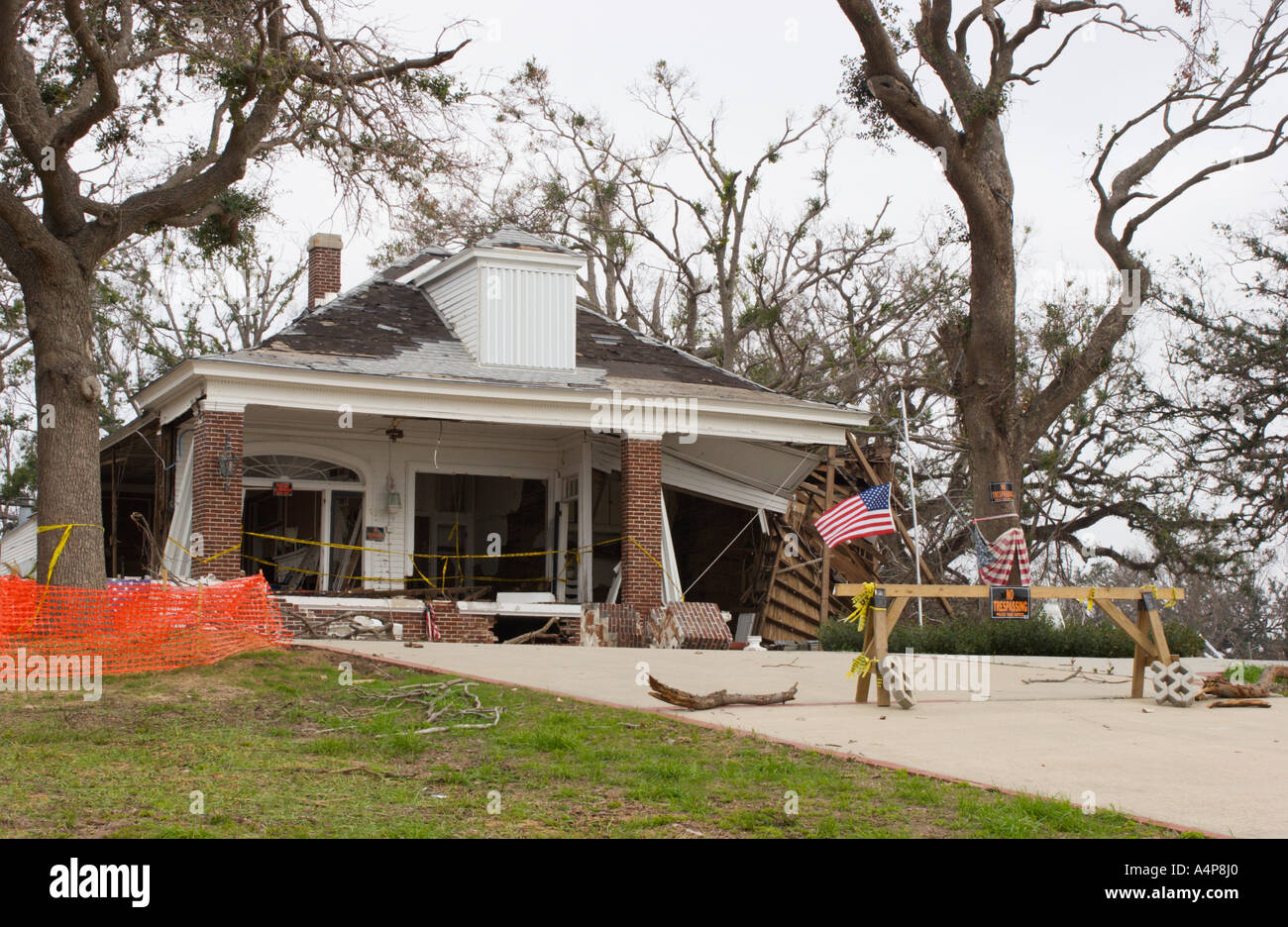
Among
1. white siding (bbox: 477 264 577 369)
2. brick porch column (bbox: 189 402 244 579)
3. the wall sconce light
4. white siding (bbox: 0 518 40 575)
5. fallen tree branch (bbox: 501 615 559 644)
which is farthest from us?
white siding (bbox: 0 518 40 575)

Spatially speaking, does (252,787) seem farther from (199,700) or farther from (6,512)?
(6,512)

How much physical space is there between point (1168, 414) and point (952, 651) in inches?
708

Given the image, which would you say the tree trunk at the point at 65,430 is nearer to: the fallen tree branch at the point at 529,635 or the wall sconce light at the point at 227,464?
the wall sconce light at the point at 227,464

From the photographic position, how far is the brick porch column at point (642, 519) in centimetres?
2211

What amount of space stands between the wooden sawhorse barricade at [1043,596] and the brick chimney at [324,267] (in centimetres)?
1830

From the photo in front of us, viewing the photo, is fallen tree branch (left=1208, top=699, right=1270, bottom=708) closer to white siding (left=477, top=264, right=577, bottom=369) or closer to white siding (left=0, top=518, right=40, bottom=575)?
white siding (left=477, top=264, right=577, bottom=369)

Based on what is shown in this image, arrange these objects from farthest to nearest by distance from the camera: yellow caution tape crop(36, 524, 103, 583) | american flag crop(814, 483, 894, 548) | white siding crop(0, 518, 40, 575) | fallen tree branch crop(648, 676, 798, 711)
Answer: white siding crop(0, 518, 40, 575) < american flag crop(814, 483, 894, 548) < yellow caution tape crop(36, 524, 103, 583) < fallen tree branch crop(648, 676, 798, 711)

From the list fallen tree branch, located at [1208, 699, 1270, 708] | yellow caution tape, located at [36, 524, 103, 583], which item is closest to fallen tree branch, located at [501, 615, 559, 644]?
yellow caution tape, located at [36, 524, 103, 583]

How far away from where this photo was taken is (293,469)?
75.7 feet

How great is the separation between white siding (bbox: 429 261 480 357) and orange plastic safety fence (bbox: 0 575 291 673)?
9.01 metres

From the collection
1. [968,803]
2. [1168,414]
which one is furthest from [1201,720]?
[1168,414]

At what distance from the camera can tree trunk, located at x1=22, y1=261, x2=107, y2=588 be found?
16547mm

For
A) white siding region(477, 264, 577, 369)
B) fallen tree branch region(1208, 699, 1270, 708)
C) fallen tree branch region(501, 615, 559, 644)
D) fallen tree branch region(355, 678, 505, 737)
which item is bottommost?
fallen tree branch region(501, 615, 559, 644)

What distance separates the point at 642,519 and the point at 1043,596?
11129 mm
